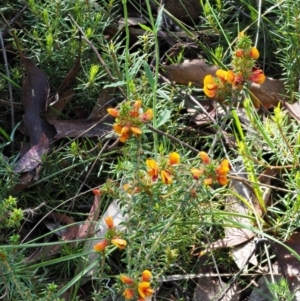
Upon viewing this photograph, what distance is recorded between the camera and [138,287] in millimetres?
1826

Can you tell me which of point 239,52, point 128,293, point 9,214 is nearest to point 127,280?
point 128,293

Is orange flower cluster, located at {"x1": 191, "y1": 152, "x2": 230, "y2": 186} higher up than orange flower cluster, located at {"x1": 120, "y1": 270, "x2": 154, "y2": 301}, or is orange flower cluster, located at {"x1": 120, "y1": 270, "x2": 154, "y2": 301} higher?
orange flower cluster, located at {"x1": 191, "y1": 152, "x2": 230, "y2": 186}

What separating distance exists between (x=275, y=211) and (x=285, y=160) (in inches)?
7.6

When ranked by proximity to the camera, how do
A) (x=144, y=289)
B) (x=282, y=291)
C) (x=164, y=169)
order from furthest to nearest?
(x=282, y=291) → (x=164, y=169) → (x=144, y=289)

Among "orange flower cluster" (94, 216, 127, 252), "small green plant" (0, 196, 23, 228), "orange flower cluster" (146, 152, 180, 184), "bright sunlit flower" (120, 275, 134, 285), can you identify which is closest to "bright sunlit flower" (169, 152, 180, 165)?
"orange flower cluster" (146, 152, 180, 184)

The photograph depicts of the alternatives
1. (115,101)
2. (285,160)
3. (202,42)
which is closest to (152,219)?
(285,160)

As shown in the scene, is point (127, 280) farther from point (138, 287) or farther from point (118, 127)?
point (118, 127)

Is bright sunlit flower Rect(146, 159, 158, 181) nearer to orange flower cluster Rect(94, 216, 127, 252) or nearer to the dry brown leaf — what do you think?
orange flower cluster Rect(94, 216, 127, 252)

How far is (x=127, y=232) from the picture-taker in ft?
6.62

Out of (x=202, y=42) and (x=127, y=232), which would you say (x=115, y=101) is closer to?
(x=202, y=42)

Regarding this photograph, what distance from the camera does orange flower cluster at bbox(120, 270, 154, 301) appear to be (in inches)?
71.3

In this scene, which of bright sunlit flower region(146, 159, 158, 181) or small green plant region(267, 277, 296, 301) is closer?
bright sunlit flower region(146, 159, 158, 181)

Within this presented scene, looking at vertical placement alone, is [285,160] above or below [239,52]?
below

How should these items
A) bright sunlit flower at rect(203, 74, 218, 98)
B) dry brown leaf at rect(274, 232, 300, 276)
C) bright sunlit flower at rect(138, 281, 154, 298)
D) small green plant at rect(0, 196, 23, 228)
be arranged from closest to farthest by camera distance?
1. bright sunlit flower at rect(138, 281, 154, 298)
2. bright sunlit flower at rect(203, 74, 218, 98)
3. small green plant at rect(0, 196, 23, 228)
4. dry brown leaf at rect(274, 232, 300, 276)
